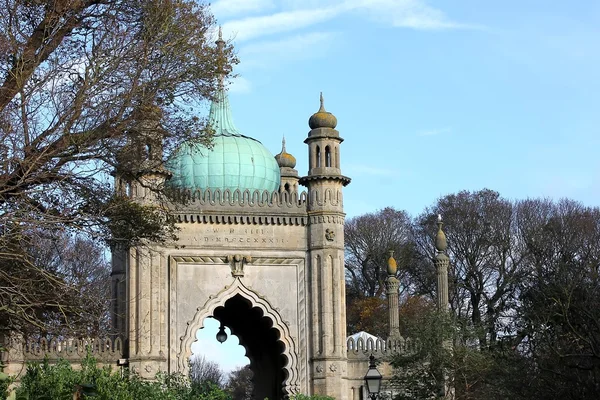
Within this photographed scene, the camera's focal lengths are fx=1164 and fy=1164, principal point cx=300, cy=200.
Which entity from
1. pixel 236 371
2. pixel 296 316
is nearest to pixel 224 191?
pixel 296 316

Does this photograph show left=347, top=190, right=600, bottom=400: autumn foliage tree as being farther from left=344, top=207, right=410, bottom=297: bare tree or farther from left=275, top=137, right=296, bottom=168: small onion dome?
left=275, top=137, right=296, bottom=168: small onion dome

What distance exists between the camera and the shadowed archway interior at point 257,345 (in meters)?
35.6

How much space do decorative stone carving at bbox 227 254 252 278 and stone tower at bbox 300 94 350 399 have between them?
77.3 inches

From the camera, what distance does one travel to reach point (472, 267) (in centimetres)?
5438

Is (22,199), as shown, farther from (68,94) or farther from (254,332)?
(254,332)

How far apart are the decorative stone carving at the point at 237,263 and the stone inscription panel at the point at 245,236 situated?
373mm

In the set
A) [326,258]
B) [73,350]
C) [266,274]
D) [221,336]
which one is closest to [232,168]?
[266,274]

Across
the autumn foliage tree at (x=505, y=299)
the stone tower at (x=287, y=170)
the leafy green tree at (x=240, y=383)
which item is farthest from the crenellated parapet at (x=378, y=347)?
the leafy green tree at (x=240, y=383)

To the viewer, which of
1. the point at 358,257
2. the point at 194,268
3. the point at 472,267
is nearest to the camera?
the point at 194,268

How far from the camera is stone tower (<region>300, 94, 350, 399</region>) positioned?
32.4m

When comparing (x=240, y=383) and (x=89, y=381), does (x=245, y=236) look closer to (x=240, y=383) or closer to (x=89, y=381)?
(x=89, y=381)

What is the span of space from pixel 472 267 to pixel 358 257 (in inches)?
328

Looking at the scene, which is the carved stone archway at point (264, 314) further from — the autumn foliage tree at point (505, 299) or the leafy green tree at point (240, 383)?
the leafy green tree at point (240, 383)

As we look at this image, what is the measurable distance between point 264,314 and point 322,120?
5.96m
